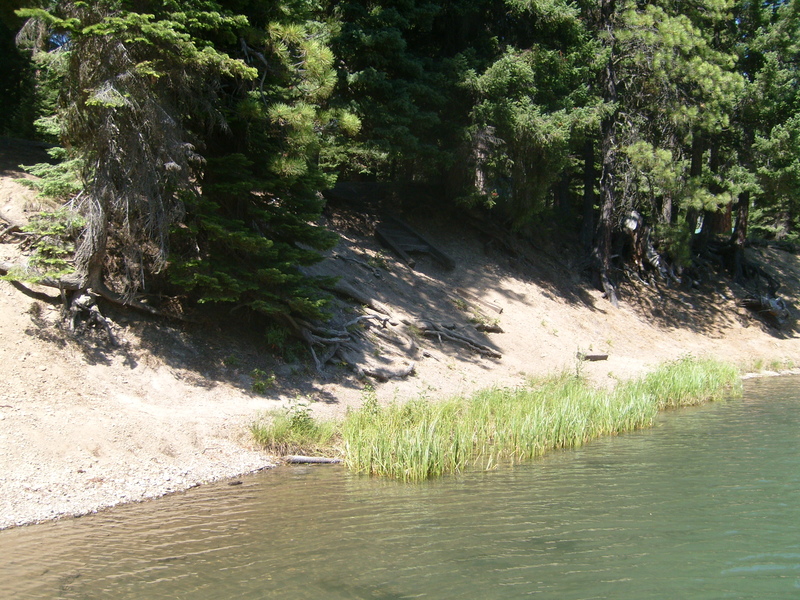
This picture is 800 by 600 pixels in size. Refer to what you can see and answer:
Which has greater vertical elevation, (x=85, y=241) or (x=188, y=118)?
(x=188, y=118)

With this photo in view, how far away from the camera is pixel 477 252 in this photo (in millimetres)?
25203

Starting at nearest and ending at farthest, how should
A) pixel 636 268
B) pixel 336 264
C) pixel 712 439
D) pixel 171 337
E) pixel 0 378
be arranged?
pixel 0 378 < pixel 712 439 < pixel 171 337 < pixel 336 264 < pixel 636 268

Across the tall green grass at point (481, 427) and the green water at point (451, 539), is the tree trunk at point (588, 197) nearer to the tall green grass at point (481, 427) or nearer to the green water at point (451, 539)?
the tall green grass at point (481, 427)

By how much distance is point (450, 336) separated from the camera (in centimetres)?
1848

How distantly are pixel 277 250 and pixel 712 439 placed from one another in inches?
347

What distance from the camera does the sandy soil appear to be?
9.58m

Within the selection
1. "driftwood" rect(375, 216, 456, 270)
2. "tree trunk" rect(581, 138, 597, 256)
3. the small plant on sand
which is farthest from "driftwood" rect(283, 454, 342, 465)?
"tree trunk" rect(581, 138, 597, 256)

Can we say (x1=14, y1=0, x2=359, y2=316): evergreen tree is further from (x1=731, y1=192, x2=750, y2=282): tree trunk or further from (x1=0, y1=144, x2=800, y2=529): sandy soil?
(x1=731, y1=192, x2=750, y2=282): tree trunk

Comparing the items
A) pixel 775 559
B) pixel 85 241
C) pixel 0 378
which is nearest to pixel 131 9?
pixel 85 241

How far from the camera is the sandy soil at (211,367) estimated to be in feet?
31.4

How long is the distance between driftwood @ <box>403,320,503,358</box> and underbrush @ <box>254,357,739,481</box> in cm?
400

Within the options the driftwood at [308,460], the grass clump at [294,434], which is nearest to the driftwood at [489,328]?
the grass clump at [294,434]

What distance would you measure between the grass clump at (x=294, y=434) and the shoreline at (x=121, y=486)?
0.25m

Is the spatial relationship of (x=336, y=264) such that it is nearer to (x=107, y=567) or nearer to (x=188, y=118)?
(x=188, y=118)
